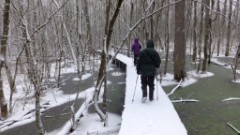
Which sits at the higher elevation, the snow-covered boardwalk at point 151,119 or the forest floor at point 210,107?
the snow-covered boardwalk at point 151,119

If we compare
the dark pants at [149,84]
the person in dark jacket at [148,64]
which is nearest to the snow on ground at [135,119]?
the dark pants at [149,84]

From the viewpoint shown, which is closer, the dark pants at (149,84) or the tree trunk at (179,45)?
the dark pants at (149,84)

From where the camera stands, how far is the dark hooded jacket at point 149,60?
7.78 meters

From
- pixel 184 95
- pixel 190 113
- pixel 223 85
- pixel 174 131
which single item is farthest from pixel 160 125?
pixel 223 85

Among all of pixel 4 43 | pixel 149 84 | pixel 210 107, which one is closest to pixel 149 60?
pixel 149 84

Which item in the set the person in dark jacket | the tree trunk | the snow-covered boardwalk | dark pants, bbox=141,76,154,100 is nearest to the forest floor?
the tree trunk

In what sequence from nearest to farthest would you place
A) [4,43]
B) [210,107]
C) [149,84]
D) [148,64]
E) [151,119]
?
[151,119] < [148,64] < [149,84] < [4,43] < [210,107]

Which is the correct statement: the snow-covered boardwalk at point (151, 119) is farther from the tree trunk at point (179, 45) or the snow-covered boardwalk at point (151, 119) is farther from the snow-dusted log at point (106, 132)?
the tree trunk at point (179, 45)

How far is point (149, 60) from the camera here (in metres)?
7.85

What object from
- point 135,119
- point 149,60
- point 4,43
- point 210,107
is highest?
point 4,43

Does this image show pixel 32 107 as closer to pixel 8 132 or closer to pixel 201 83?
pixel 8 132

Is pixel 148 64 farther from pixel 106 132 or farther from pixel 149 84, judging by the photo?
pixel 106 132

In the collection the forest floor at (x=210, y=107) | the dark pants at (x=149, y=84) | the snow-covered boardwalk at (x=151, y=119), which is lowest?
the forest floor at (x=210, y=107)

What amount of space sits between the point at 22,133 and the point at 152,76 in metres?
4.53
